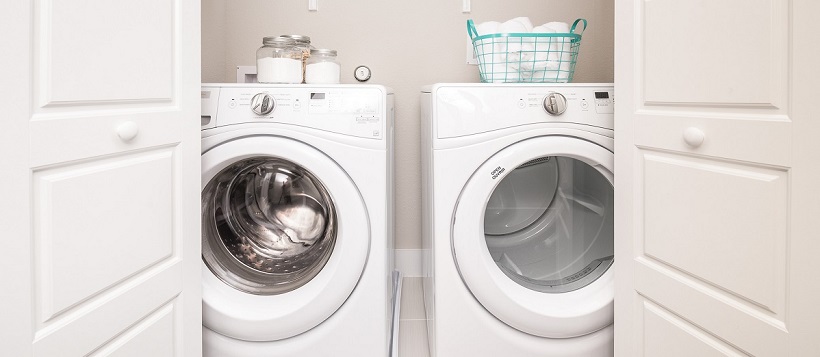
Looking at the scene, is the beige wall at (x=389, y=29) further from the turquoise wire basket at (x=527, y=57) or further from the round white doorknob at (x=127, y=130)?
the round white doorknob at (x=127, y=130)

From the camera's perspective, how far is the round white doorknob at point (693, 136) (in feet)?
3.49

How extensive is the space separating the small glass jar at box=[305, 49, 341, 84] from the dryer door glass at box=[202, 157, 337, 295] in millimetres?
299

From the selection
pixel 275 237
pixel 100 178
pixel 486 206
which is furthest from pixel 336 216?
pixel 100 178

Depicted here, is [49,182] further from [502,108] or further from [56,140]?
[502,108]

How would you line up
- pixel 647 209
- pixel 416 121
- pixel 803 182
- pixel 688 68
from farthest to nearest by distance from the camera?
pixel 416 121, pixel 647 209, pixel 688 68, pixel 803 182

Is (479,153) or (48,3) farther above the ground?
(48,3)

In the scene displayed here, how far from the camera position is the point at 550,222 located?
1.65 metres

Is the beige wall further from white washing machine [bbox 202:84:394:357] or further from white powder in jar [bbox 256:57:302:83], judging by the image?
white washing machine [bbox 202:84:394:357]

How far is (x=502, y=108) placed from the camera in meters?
1.47

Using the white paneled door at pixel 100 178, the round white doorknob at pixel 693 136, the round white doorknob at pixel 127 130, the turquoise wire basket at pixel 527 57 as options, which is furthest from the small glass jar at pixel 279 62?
the round white doorknob at pixel 693 136

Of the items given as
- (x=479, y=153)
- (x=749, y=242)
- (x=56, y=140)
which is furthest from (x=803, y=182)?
(x=56, y=140)

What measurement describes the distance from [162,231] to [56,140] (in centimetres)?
35

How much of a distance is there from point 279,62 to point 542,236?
0.91 m

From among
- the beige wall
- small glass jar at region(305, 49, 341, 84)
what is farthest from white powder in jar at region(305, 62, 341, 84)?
the beige wall
